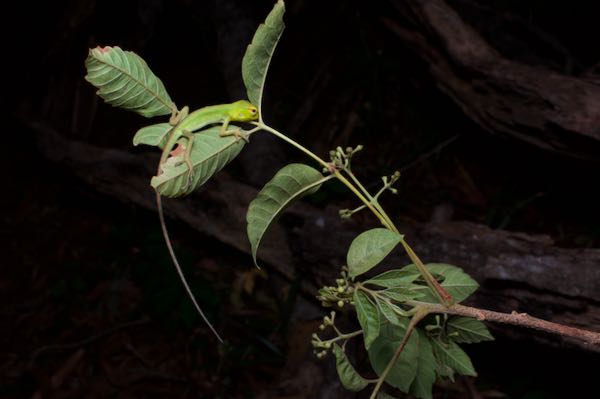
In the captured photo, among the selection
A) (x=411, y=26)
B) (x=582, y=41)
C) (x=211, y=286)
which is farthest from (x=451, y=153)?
(x=211, y=286)

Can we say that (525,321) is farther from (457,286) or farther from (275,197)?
(275,197)

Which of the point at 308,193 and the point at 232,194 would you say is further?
the point at 232,194

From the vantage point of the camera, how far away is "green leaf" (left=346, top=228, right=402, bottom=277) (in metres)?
1.18

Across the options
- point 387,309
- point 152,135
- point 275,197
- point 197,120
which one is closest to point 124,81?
point 152,135

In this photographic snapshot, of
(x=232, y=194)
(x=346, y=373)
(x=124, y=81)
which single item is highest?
(x=124, y=81)

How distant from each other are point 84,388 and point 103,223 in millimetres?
1319

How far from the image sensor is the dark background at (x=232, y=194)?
9.78ft

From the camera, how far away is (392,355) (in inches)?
53.4

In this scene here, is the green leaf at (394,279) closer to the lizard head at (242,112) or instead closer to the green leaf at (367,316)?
the green leaf at (367,316)

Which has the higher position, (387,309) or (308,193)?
(308,193)

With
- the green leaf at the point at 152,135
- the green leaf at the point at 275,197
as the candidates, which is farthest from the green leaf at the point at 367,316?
the green leaf at the point at 152,135

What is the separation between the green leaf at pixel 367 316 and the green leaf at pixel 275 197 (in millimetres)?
273

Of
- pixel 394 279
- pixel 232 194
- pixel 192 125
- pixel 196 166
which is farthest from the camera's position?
pixel 232 194

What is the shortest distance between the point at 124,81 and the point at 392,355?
996 millimetres
